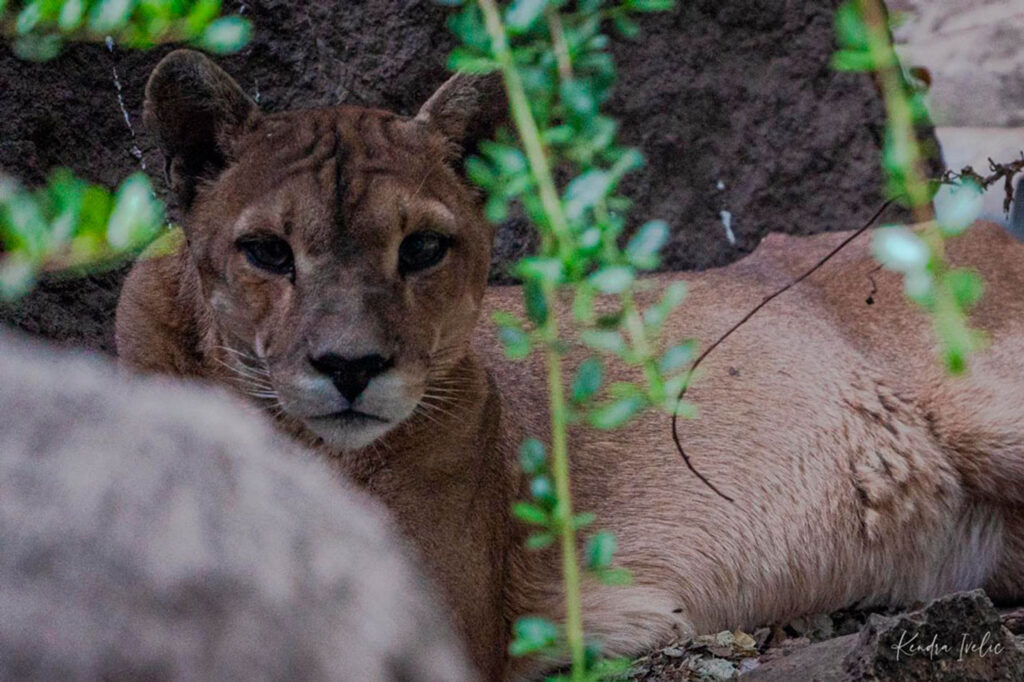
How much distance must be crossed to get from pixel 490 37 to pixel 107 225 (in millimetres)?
717

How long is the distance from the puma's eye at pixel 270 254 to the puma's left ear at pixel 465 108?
0.68m

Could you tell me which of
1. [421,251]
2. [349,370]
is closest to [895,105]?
[349,370]

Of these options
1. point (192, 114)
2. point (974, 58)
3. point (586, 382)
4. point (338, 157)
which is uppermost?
point (974, 58)

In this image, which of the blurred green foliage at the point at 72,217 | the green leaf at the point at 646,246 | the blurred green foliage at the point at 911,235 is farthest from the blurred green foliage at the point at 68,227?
the blurred green foliage at the point at 911,235

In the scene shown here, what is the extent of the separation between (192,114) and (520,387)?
167 centimetres

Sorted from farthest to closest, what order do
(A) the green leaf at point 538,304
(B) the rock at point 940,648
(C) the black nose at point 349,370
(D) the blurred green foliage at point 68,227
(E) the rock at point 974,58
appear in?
1. (E) the rock at point 974,58
2. (C) the black nose at point 349,370
3. (B) the rock at point 940,648
4. (A) the green leaf at point 538,304
5. (D) the blurred green foliage at point 68,227

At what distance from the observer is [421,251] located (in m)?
3.83

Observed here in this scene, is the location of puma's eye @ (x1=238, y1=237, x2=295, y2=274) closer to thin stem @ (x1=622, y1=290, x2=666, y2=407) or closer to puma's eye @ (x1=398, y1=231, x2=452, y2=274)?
puma's eye @ (x1=398, y1=231, x2=452, y2=274)

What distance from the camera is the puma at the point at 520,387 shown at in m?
3.68

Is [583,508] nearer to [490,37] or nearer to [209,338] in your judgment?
[209,338]

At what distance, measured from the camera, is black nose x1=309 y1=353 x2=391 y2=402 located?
3.42 m

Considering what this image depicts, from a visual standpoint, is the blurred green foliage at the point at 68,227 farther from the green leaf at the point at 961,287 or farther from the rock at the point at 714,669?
the rock at the point at 714,669
